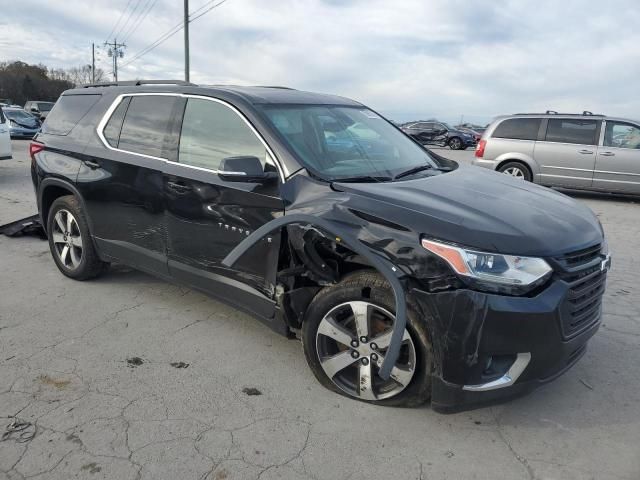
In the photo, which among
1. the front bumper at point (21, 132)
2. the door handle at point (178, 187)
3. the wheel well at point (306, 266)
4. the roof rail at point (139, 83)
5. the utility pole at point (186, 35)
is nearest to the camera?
the wheel well at point (306, 266)

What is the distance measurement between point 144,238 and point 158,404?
153 cm

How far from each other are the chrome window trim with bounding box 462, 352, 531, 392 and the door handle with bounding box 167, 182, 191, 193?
7.37 ft

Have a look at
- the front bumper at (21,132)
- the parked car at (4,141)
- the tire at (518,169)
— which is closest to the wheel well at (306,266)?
the tire at (518,169)

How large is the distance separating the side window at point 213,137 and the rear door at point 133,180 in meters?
0.14

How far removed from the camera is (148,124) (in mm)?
4172

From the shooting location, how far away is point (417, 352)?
9.03 ft

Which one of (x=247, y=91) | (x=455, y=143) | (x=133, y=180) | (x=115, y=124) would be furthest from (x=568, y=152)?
(x=455, y=143)

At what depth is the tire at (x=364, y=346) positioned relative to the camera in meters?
2.78

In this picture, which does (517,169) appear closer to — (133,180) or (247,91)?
(247,91)

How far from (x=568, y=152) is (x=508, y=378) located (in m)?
9.32

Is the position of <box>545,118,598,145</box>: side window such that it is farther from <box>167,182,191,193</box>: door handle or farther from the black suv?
<box>167,182,191,193</box>: door handle

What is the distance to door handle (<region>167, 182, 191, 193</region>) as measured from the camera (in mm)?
3695

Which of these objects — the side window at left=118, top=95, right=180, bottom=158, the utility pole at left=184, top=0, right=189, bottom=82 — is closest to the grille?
the side window at left=118, top=95, right=180, bottom=158

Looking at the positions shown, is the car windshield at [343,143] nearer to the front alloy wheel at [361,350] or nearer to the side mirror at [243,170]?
the side mirror at [243,170]
